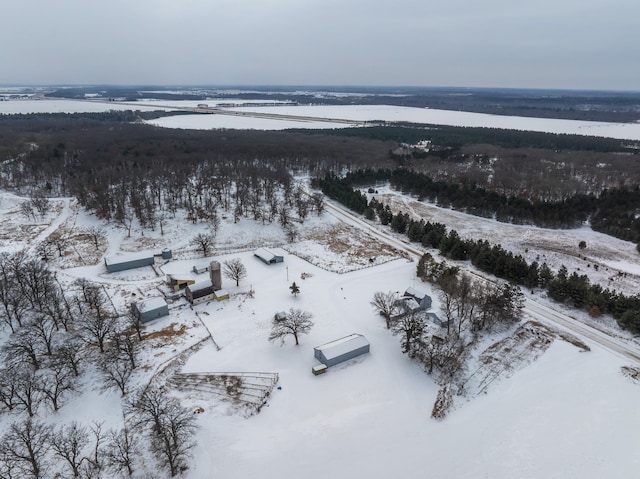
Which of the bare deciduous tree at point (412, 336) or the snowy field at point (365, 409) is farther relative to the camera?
the bare deciduous tree at point (412, 336)

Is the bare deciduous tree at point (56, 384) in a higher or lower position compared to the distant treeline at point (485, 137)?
lower

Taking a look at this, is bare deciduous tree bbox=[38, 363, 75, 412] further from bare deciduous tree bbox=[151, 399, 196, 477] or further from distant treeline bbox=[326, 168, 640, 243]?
distant treeline bbox=[326, 168, 640, 243]

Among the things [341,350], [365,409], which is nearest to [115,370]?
[341,350]

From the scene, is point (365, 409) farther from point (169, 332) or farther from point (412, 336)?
point (169, 332)

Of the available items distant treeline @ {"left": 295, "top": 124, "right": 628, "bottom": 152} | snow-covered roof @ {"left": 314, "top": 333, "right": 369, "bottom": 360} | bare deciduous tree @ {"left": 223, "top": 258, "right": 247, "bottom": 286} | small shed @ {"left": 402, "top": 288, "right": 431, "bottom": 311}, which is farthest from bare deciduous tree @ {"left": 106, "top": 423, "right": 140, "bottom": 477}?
distant treeline @ {"left": 295, "top": 124, "right": 628, "bottom": 152}

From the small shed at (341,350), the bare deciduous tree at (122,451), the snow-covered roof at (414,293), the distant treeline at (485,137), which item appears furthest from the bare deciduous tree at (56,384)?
the distant treeline at (485,137)

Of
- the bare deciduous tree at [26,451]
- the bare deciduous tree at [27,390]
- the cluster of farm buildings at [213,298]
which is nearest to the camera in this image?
the bare deciduous tree at [26,451]

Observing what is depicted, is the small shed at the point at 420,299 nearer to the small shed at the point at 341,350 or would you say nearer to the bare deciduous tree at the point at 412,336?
the bare deciduous tree at the point at 412,336
